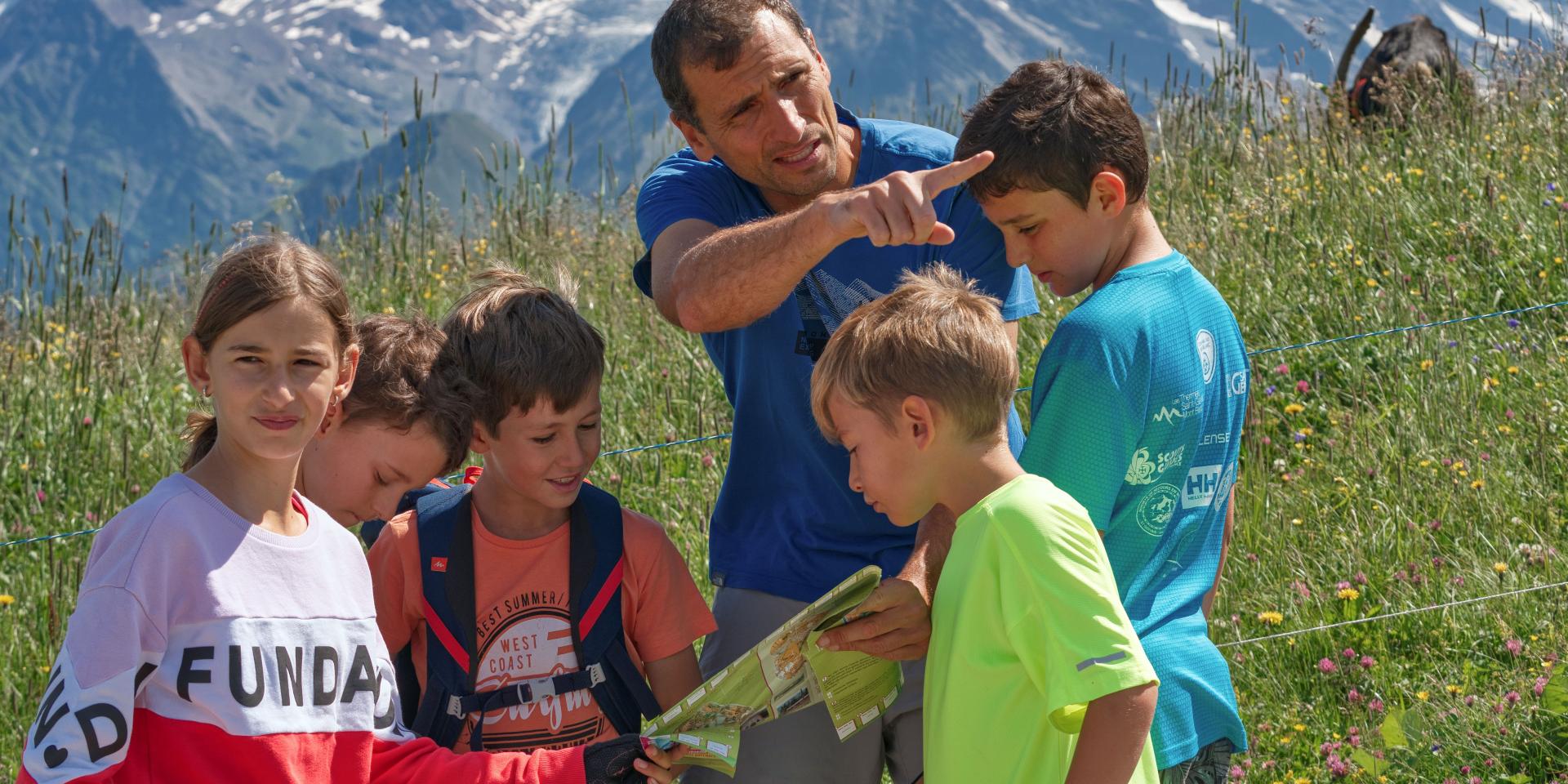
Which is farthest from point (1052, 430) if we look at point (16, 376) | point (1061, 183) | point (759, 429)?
point (16, 376)

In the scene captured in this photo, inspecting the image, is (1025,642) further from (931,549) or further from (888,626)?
(931,549)

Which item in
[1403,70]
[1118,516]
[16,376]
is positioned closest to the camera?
[1118,516]

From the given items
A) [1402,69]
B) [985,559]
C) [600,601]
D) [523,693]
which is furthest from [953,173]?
[1402,69]

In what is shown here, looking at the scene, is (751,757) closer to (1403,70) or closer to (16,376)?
(16,376)

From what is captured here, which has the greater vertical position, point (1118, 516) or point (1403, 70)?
point (1118, 516)

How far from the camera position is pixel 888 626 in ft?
6.96

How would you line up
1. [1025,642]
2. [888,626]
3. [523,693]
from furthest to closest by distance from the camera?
[523,693]
[888,626]
[1025,642]

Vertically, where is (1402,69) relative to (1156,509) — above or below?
below

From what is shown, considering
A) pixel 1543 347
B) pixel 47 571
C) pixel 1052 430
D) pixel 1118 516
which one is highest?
pixel 1052 430

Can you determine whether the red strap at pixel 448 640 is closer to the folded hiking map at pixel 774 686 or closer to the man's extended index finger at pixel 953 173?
the folded hiking map at pixel 774 686

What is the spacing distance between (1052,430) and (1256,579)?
2.12m

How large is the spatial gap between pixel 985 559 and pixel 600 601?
0.84 m

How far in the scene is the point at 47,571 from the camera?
4.62 metres

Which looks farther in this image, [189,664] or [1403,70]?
[1403,70]
